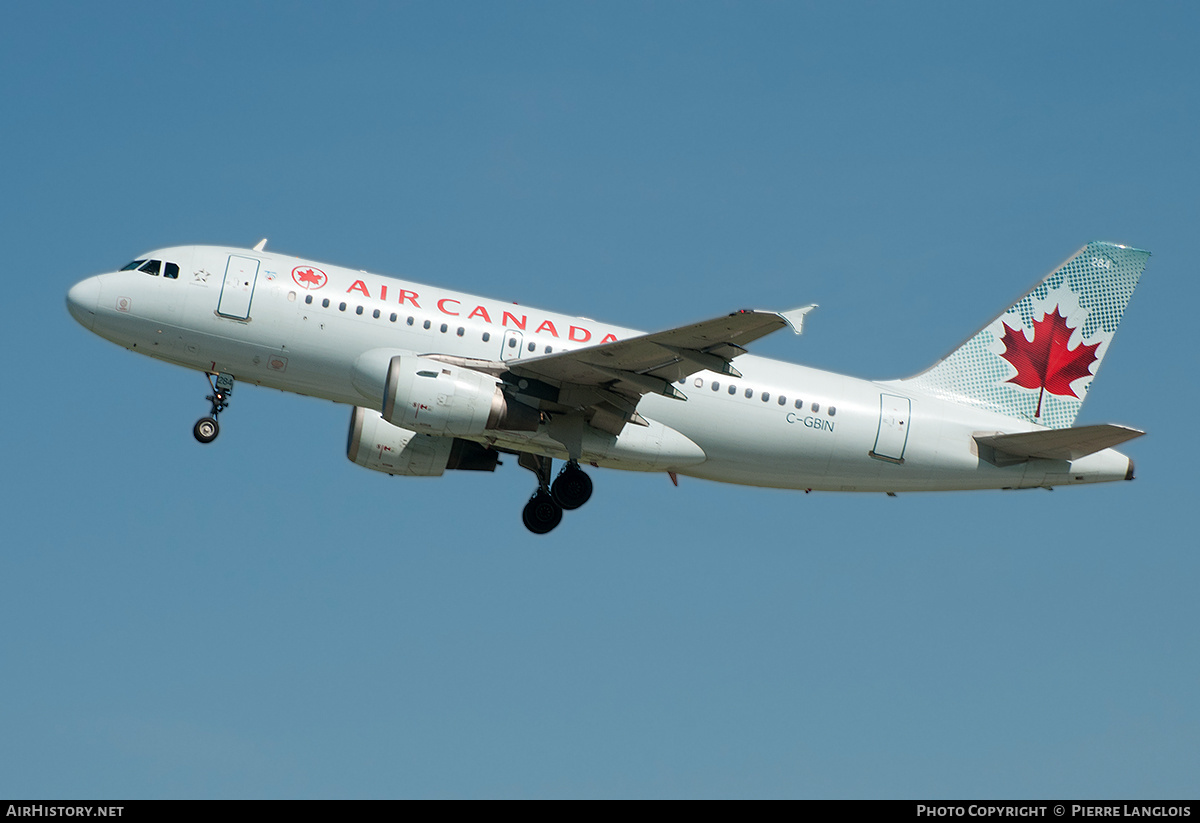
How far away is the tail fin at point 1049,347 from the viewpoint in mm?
34500

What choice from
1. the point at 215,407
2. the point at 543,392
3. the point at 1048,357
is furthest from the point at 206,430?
the point at 1048,357

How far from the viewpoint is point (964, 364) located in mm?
34750

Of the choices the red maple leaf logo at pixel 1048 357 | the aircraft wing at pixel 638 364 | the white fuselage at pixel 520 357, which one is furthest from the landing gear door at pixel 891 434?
the aircraft wing at pixel 638 364

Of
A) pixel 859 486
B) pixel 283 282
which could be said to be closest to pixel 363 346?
pixel 283 282

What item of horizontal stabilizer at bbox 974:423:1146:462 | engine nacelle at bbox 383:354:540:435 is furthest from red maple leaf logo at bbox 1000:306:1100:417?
engine nacelle at bbox 383:354:540:435

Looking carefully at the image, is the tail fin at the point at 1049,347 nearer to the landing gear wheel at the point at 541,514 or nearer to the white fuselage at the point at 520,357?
the white fuselage at the point at 520,357

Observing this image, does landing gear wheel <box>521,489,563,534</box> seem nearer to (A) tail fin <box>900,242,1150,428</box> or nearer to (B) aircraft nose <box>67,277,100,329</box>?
(A) tail fin <box>900,242,1150,428</box>

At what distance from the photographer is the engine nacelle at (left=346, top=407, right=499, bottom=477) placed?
110 feet

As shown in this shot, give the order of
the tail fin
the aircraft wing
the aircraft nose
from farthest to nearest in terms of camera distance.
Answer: the tail fin
the aircraft nose
the aircraft wing

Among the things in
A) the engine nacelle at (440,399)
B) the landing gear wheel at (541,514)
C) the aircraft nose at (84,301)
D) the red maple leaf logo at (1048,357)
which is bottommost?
the landing gear wheel at (541,514)

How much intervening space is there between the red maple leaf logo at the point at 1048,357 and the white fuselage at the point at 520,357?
2.65 m

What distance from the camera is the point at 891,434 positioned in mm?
32188

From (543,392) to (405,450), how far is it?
5415mm

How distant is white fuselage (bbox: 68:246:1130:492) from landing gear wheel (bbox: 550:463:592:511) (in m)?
0.62
